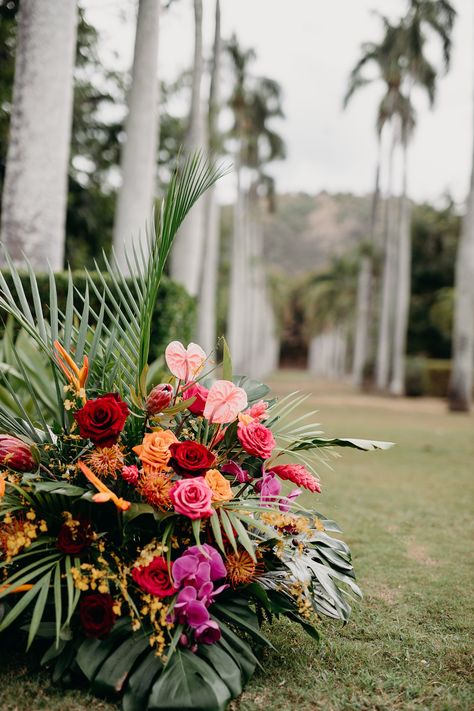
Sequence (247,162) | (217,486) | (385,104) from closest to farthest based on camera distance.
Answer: (217,486) → (385,104) → (247,162)

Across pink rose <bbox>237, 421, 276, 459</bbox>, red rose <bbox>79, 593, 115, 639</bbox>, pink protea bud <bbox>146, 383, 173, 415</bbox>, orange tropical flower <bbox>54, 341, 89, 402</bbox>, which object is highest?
orange tropical flower <bbox>54, 341, 89, 402</bbox>

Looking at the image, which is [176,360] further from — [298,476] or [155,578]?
[155,578]

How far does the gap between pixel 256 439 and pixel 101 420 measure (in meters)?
0.66

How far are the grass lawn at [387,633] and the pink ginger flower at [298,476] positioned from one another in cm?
71

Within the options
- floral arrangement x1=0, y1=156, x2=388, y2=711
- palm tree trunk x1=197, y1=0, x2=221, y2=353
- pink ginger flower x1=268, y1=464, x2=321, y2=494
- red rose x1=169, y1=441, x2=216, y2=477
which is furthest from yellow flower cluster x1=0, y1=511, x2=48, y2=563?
palm tree trunk x1=197, y1=0, x2=221, y2=353

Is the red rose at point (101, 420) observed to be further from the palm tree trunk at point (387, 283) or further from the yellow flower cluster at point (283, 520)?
the palm tree trunk at point (387, 283)

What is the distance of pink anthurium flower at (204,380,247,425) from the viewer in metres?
2.60

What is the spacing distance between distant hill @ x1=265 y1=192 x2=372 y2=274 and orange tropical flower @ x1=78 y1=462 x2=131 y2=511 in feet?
323

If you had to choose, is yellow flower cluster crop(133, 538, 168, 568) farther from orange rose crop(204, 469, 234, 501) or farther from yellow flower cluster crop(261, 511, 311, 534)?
yellow flower cluster crop(261, 511, 311, 534)

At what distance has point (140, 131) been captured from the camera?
10000mm

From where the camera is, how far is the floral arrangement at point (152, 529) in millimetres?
2250

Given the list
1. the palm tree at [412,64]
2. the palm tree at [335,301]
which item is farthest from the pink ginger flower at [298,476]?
the palm tree at [335,301]

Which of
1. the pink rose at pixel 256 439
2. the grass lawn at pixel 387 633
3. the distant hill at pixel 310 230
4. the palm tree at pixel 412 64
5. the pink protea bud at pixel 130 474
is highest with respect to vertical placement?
the distant hill at pixel 310 230

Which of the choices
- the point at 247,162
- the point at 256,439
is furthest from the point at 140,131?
the point at 247,162
